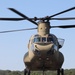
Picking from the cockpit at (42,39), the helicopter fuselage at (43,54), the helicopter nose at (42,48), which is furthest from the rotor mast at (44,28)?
the helicopter nose at (42,48)

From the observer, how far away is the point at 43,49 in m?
21.7

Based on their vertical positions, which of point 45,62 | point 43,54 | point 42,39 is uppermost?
point 42,39

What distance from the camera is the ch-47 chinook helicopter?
72.1 ft

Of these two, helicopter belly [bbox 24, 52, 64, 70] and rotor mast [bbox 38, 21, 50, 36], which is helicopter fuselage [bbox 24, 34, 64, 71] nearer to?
helicopter belly [bbox 24, 52, 64, 70]

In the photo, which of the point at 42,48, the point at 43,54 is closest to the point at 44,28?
the point at 42,48

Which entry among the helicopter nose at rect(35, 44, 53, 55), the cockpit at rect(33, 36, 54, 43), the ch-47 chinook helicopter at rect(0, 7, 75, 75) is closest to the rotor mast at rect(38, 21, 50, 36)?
the ch-47 chinook helicopter at rect(0, 7, 75, 75)

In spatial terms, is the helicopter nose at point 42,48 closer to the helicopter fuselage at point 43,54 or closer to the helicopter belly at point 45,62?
the helicopter fuselage at point 43,54

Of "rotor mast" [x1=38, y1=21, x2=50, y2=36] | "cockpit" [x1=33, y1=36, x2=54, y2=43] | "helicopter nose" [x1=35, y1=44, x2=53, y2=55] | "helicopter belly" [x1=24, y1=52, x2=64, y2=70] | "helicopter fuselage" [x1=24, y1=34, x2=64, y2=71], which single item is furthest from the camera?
"rotor mast" [x1=38, y1=21, x2=50, y2=36]

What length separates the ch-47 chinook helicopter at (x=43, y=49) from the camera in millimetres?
21969

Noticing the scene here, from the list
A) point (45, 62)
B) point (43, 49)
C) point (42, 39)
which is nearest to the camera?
point (43, 49)

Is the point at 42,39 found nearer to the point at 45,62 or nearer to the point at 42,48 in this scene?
the point at 42,48

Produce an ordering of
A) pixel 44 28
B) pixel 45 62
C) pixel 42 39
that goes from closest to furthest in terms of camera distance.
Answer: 1. pixel 45 62
2. pixel 42 39
3. pixel 44 28

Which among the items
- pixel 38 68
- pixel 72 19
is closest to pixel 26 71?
pixel 38 68

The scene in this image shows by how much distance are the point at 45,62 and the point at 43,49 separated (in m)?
1.44
